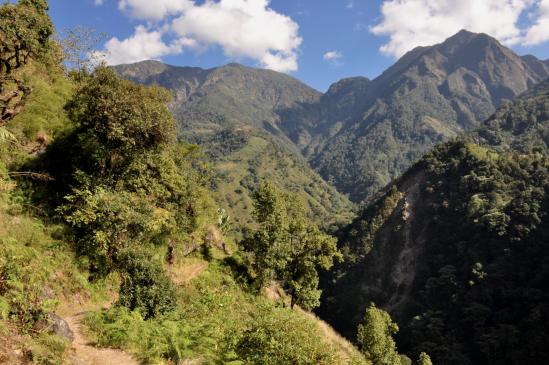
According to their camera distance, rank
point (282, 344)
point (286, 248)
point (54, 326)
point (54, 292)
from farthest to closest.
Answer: point (286, 248) → point (54, 292) → point (282, 344) → point (54, 326)

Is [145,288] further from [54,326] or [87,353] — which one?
[54,326]

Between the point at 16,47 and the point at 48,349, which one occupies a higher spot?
the point at 16,47

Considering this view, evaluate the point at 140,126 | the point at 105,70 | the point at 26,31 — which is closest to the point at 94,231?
the point at 140,126

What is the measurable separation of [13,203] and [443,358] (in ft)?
321

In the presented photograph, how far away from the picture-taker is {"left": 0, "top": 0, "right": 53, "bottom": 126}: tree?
75.8 feet

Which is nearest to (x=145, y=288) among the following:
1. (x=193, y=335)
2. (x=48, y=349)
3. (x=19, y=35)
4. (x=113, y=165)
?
(x=193, y=335)

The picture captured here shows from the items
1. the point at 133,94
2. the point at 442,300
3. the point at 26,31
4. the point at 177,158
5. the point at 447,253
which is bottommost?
the point at 442,300

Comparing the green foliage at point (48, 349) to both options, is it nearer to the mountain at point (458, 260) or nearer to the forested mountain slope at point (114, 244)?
the forested mountain slope at point (114, 244)

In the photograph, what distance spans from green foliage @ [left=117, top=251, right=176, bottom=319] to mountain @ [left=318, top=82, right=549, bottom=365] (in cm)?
9179

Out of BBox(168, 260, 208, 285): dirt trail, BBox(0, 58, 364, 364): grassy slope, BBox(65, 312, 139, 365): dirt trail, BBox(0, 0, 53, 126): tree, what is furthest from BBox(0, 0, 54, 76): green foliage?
BBox(65, 312, 139, 365): dirt trail

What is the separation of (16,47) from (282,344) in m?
26.8

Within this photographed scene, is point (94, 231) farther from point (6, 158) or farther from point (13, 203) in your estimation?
point (6, 158)

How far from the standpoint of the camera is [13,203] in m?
19.5

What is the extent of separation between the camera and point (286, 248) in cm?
3269
